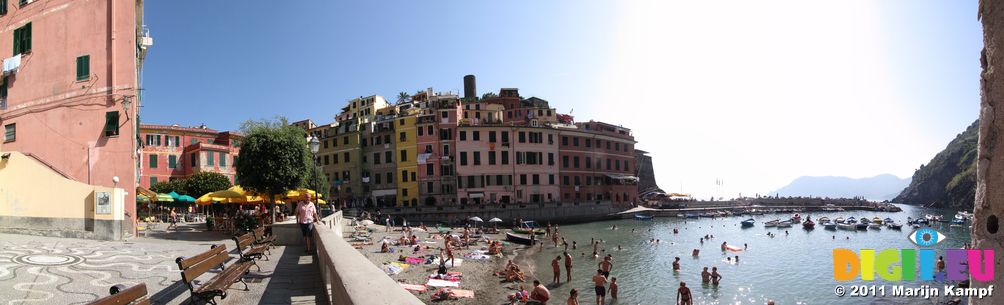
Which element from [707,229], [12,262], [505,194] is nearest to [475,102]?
[505,194]

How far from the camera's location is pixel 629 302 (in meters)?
20.9

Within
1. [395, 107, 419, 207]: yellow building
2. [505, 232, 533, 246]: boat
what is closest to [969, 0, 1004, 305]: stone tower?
[505, 232, 533, 246]: boat

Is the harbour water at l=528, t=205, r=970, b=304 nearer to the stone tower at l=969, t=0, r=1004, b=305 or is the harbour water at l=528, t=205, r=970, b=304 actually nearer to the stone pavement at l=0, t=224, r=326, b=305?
the stone pavement at l=0, t=224, r=326, b=305

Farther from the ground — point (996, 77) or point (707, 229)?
point (996, 77)

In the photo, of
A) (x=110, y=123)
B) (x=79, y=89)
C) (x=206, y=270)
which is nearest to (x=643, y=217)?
(x=110, y=123)

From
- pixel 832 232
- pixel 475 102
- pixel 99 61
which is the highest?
pixel 475 102

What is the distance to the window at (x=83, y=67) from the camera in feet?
64.4

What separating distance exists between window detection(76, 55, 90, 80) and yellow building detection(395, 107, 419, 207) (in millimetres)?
40799

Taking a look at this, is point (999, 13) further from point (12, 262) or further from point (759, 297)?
point (759, 297)

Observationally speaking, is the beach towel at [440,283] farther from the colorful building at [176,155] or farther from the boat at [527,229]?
the colorful building at [176,155]

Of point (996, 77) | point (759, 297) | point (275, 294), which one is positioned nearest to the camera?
point (996, 77)

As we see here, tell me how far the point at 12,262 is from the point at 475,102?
223 feet

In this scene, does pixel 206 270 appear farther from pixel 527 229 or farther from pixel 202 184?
pixel 202 184

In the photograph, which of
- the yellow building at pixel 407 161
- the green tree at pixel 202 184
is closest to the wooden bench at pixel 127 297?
the green tree at pixel 202 184
